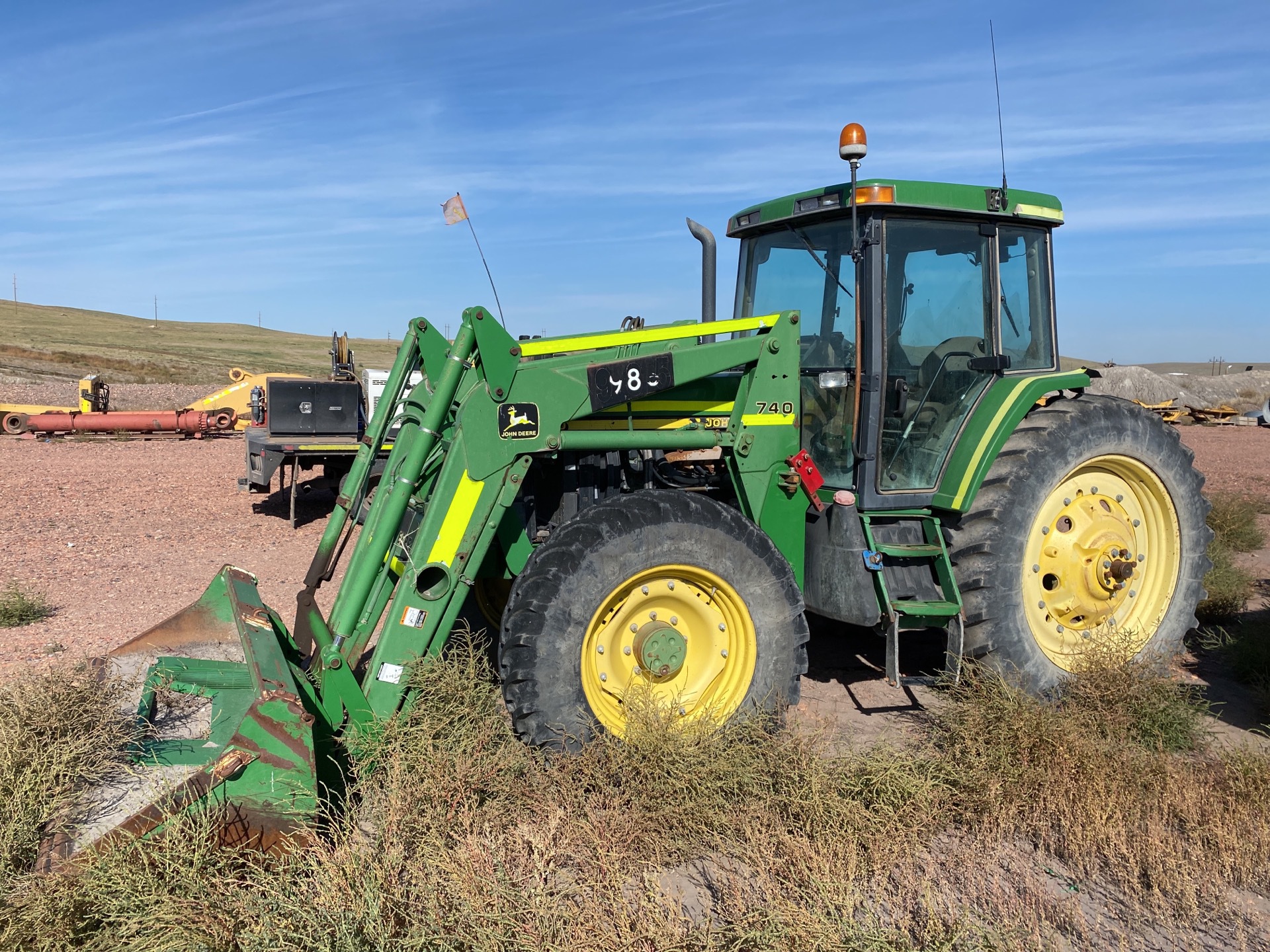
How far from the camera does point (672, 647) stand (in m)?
4.39

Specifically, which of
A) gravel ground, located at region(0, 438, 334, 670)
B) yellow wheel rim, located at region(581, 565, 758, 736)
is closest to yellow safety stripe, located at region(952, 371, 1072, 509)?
yellow wheel rim, located at region(581, 565, 758, 736)

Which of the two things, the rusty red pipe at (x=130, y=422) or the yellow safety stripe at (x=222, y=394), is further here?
the yellow safety stripe at (x=222, y=394)

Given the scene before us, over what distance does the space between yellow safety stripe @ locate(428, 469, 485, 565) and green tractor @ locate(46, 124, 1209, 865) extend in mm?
13

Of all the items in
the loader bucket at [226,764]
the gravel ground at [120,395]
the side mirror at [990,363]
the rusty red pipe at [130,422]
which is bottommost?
the loader bucket at [226,764]

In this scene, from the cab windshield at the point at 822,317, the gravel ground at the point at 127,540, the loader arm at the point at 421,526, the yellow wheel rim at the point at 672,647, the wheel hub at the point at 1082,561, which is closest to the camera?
the loader arm at the point at 421,526

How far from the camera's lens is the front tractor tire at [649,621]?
158 inches

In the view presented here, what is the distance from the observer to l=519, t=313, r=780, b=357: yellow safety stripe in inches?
183

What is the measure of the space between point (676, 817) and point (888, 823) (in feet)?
2.65

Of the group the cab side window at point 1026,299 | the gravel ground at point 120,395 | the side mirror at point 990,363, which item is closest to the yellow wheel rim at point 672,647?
the side mirror at point 990,363

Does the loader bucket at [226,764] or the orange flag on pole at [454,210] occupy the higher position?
the orange flag on pole at [454,210]

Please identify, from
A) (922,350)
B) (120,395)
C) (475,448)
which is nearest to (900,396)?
(922,350)

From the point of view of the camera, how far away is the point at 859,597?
494 centimetres

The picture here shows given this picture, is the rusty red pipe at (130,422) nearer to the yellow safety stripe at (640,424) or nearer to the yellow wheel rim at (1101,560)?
the yellow safety stripe at (640,424)

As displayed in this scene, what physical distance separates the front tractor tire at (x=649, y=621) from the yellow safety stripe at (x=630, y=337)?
0.84 m
